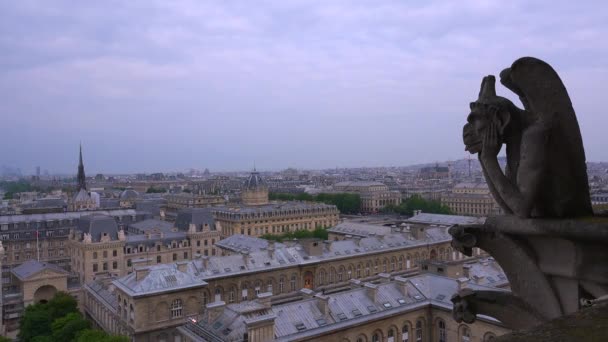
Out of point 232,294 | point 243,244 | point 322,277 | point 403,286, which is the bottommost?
point 232,294

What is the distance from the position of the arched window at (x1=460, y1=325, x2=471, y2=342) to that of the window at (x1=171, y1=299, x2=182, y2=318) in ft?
65.1

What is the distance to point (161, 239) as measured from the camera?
62.8 meters

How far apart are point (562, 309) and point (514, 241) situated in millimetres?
882

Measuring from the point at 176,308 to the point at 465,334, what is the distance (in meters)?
20.3

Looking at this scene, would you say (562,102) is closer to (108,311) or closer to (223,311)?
(223,311)

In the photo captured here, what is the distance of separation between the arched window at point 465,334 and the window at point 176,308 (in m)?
19.8

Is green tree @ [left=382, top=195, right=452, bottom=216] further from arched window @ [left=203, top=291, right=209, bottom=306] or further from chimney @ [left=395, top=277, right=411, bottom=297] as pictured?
A: chimney @ [left=395, top=277, right=411, bottom=297]

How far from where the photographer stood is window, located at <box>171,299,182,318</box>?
116ft

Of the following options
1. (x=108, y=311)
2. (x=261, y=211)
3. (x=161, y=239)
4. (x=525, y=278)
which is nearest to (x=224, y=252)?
(x=161, y=239)

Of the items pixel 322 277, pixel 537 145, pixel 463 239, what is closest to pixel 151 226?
pixel 322 277

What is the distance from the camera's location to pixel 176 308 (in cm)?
3559

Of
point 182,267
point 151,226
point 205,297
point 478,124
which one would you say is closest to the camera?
point 478,124

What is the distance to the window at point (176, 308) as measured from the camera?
116 ft

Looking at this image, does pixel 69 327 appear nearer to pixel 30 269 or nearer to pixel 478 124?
pixel 30 269
